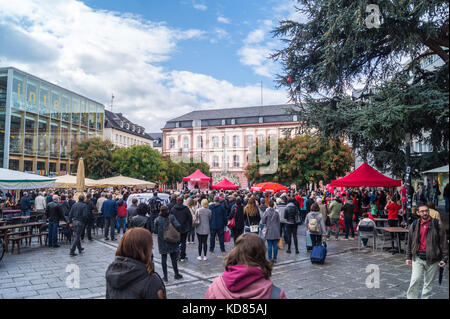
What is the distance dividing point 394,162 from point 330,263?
6047 millimetres

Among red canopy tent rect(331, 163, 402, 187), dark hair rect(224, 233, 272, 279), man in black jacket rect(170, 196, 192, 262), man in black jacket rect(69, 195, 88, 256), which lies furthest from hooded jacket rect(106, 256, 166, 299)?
red canopy tent rect(331, 163, 402, 187)

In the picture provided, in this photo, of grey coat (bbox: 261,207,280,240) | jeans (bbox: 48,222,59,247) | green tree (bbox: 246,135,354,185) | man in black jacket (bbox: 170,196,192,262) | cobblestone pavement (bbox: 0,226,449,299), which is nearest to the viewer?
cobblestone pavement (bbox: 0,226,449,299)

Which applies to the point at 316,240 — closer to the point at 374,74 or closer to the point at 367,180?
the point at 367,180

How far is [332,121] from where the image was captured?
11.6 meters

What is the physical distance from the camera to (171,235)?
6.86 m

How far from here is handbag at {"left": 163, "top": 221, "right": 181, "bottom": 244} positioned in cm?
686

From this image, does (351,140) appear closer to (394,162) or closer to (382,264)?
(394,162)

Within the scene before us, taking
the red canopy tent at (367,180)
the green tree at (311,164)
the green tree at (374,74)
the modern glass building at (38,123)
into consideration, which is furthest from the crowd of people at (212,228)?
the modern glass building at (38,123)

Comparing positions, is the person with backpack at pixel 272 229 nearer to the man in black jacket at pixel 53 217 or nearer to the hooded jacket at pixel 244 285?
the hooded jacket at pixel 244 285

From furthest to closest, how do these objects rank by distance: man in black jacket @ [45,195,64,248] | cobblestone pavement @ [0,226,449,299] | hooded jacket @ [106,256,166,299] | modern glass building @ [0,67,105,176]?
1. modern glass building @ [0,67,105,176]
2. man in black jacket @ [45,195,64,248]
3. cobblestone pavement @ [0,226,449,299]
4. hooded jacket @ [106,256,166,299]

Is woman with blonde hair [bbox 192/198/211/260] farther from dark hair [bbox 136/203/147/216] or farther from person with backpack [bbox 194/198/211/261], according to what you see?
dark hair [bbox 136/203/147/216]

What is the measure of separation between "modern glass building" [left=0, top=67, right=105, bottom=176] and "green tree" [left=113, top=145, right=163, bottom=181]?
23.9ft

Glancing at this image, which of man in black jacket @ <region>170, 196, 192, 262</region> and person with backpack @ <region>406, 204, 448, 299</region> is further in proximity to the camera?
man in black jacket @ <region>170, 196, 192, 262</region>

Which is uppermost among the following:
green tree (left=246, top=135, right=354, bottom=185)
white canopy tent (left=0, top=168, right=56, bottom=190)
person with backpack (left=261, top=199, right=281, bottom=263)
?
green tree (left=246, top=135, right=354, bottom=185)
